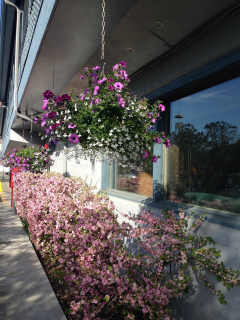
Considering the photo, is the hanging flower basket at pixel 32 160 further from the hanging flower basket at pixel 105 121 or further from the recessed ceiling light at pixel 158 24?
the recessed ceiling light at pixel 158 24

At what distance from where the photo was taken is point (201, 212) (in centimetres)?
309

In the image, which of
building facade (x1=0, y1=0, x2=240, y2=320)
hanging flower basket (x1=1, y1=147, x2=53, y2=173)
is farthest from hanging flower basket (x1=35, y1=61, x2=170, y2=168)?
hanging flower basket (x1=1, y1=147, x2=53, y2=173)

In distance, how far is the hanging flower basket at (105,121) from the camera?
2273 mm

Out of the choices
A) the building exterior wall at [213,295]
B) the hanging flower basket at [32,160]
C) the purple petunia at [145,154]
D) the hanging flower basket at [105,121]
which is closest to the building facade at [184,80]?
the building exterior wall at [213,295]

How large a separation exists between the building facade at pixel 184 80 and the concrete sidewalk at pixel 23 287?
1597mm

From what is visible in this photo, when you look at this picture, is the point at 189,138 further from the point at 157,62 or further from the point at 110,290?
the point at 110,290

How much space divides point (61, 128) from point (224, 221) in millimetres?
1967

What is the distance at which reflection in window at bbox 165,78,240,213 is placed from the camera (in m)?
2.91

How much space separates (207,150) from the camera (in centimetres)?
328

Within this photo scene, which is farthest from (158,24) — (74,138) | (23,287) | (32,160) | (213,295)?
(32,160)

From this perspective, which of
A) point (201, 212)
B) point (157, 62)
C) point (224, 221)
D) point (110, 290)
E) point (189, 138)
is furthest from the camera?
point (157, 62)

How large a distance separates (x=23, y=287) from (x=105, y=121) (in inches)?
97.8

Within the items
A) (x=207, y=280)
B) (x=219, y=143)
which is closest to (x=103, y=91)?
(x=219, y=143)

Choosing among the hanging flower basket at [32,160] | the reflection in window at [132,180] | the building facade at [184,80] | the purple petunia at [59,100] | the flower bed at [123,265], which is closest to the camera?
the flower bed at [123,265]
